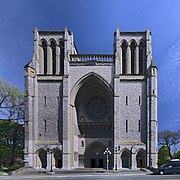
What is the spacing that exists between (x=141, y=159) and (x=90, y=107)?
11630 millimetres

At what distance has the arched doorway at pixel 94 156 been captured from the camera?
47.3 m

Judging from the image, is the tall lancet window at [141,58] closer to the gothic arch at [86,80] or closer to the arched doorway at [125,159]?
the gothic arch at [86,80]

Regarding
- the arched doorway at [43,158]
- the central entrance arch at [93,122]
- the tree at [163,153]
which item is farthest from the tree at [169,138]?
the arched doorway at [43,158]

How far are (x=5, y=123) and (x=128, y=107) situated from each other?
21.4 metres

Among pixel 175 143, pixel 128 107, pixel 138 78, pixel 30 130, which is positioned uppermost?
pixel 138 78

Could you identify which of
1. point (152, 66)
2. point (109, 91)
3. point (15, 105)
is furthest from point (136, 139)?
point (15, 105)

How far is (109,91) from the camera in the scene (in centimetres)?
4441

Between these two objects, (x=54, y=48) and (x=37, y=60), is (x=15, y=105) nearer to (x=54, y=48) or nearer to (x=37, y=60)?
(x=37, y=60)

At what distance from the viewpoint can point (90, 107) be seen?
48.2 metres

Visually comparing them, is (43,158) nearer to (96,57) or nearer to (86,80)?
(86,80)

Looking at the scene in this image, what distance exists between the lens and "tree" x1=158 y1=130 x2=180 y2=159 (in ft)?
208

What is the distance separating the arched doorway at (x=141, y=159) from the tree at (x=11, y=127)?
19.8m

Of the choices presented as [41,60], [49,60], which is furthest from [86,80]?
[41,60]

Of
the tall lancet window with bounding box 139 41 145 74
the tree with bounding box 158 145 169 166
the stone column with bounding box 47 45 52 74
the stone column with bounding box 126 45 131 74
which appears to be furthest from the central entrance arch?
the tree with bounding box 158 145 169 166
